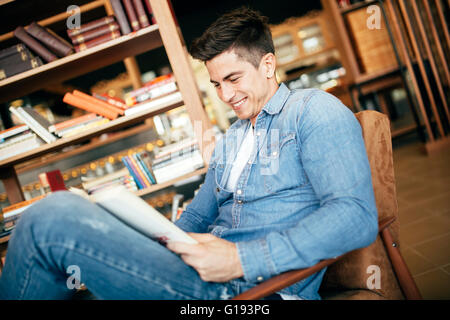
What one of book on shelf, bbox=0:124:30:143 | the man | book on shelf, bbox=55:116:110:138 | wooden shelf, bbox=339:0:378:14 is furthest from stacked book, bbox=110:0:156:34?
wooden shelf, bbox=339:0:378:14

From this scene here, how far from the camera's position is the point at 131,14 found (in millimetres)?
1806

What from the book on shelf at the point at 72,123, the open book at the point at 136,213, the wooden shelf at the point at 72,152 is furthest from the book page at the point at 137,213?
the wooden shelf at the point at 72,152

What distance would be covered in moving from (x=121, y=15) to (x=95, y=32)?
18cm

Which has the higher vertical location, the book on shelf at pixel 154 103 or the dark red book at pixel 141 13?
the dark red book at pixel 141 13

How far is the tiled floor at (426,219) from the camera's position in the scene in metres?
1.49

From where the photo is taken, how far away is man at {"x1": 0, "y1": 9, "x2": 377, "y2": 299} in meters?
0.77

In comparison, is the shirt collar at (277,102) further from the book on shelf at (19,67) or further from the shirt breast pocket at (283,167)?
the book on shelf at (19,67)

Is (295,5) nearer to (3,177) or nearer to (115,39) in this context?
(115,39)

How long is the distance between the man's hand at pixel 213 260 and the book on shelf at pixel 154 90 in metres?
1.21

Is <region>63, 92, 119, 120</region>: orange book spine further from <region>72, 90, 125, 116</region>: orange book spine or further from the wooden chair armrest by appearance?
the wooden chair armrest

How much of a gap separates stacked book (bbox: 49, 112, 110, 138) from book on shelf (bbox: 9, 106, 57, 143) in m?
0.04
